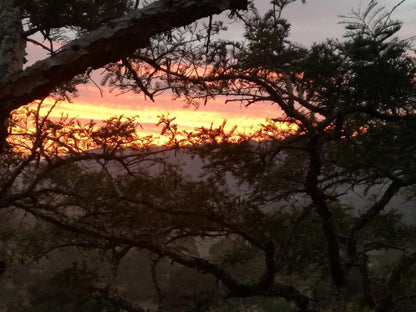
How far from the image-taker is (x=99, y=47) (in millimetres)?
2848

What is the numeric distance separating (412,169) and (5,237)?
7982mm

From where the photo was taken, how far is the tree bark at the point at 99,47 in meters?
2.77

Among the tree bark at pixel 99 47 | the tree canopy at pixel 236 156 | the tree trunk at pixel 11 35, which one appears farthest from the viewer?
the tree canopy at pixel 236 156

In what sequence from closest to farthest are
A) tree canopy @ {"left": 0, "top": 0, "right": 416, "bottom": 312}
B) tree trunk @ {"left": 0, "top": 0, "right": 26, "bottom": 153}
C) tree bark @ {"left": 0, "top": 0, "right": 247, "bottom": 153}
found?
tree bark @ {"left": 0, "top": 0, "right": 247, "bottom": 153} < tree trunk @ {"left": 0, "top": 0, "right": 26, "bottom": 153} < tree canopy @ {"left": 0, "top": 0, "right": 416, "bottom": 312}

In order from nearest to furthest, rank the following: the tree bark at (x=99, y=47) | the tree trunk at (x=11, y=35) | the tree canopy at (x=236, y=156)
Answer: the tree bark at (x=99, y=47), the tree trunk at (x=11, y=35), the tree canopy at (x=236, y=156)

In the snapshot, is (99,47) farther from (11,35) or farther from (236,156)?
(236,156)

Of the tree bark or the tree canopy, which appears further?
the tree canopy

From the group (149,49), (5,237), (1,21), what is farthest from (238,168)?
(5,237)

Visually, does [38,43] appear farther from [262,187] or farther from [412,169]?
[412,169]

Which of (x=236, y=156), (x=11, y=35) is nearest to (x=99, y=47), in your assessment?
(x=11, y=35)

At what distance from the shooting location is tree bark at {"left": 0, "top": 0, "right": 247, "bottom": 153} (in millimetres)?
2770

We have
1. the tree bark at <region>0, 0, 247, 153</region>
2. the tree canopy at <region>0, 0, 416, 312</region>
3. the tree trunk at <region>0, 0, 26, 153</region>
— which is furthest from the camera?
the tree canopy at <region>0, 0, 416, 312</region>

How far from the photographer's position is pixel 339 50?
4820 mm

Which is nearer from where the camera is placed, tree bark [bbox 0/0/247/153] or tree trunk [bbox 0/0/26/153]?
tree bark [bbox 0/0/247/153]
